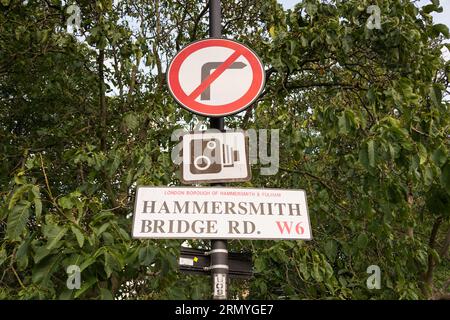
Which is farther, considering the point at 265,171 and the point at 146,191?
the point at 265,171

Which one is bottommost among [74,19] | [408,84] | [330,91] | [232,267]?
[232,267]

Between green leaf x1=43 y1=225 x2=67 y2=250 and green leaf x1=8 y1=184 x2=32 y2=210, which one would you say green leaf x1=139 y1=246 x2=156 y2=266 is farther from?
green leaf x1=8 y1=184 x2=32 y2=210

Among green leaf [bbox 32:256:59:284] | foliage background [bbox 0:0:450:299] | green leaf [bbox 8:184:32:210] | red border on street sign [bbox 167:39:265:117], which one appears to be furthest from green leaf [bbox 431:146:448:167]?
green leaf [bbox 8:184:32:210]

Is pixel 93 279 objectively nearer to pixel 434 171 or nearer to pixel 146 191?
pixel 146 191

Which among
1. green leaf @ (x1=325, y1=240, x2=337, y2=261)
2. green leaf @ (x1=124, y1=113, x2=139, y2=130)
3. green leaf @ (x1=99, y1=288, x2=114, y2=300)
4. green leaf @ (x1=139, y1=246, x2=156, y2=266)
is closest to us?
green leaf @ (x1=99, y1=288, x2=114, y2=300)

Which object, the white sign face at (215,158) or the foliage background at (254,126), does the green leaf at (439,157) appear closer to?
the foliage background at (254,126)

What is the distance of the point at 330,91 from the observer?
15.2 feet

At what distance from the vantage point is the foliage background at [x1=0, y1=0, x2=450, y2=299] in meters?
2.48

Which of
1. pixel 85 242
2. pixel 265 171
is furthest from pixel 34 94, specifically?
pixel 85 242

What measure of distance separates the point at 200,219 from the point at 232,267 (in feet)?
0.99

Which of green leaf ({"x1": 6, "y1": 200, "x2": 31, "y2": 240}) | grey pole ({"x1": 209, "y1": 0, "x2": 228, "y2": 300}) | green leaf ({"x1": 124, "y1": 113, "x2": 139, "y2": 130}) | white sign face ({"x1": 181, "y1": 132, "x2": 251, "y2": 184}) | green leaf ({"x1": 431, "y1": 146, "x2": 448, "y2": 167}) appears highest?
green leaf ({"x1": 124, "y1": 113, "x2": 139, "y2": 130})

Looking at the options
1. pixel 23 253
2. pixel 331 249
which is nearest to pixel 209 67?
pixel 23 253

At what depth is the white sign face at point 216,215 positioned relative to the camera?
179 cm

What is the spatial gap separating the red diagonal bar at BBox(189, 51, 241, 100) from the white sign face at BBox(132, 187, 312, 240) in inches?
21.6
